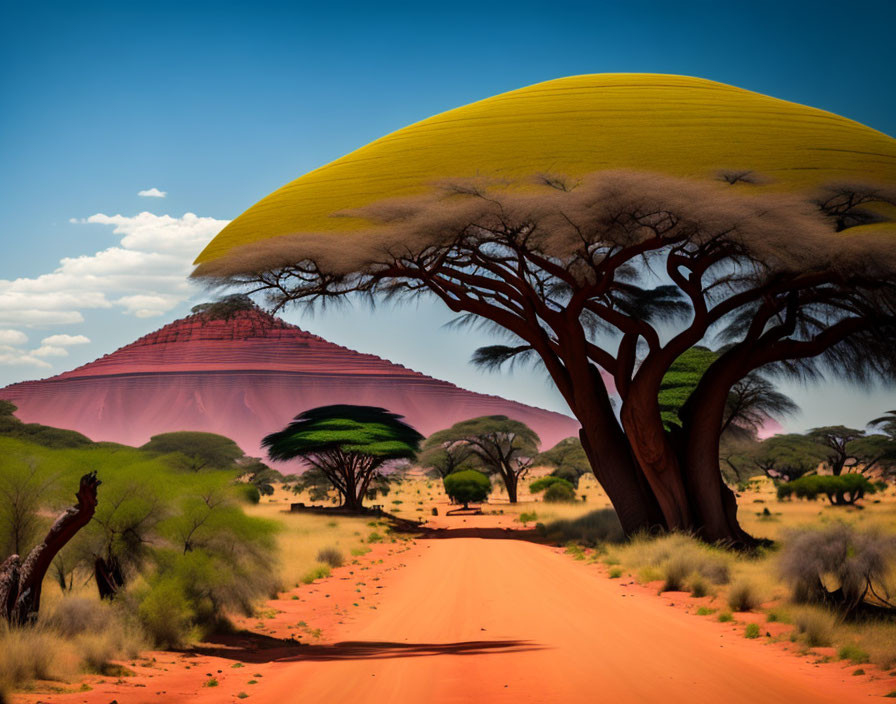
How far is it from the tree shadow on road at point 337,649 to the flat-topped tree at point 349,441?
27.8 meters

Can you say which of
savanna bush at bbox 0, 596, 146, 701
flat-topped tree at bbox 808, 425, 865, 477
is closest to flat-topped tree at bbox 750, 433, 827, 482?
flat-topped tree at bbox 808, 425, 865, 477

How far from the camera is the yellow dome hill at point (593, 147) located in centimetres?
2145

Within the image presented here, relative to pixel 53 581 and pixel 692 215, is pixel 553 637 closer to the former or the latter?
pixel 53 581

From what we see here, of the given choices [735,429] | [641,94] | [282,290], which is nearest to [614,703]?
[282,290]

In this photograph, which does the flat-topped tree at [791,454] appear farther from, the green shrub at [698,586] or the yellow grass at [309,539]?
the green shrub at [698,586]

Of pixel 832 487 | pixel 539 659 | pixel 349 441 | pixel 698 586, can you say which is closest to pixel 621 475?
pixel 698 586

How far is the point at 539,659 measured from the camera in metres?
8.91

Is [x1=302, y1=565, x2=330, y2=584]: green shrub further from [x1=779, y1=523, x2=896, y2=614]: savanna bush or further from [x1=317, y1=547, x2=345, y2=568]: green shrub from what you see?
[x1=779, y1=523, x2=896, y2=614]: savanna bush

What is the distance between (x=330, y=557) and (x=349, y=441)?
64.0 feet

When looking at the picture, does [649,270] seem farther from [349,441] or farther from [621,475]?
[349,441]

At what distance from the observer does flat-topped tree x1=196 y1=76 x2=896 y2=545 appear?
17922 mm

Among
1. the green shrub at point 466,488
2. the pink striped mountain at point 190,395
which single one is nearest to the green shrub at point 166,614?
the green shrub at point 466,488

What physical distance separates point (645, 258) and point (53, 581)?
1524cm

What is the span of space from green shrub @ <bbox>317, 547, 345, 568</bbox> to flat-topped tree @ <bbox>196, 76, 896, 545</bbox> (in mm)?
6956
